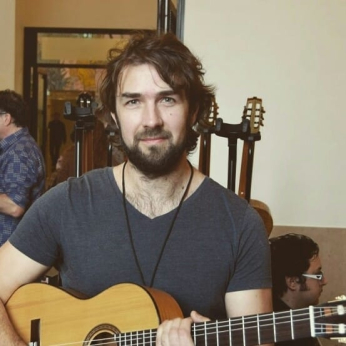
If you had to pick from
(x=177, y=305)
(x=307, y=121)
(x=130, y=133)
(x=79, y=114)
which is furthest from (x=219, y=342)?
(x=307, y=121)

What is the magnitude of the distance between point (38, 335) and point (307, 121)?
2.49 metres

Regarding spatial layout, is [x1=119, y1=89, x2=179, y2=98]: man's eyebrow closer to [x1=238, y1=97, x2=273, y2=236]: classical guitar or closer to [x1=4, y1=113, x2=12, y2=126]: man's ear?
[x1=238, y1=97, x2=273, y2=236]: classical guitar

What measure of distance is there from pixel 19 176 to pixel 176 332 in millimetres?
2231

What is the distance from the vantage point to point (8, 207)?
371 centimetres

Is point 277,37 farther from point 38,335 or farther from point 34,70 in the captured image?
point 34,70

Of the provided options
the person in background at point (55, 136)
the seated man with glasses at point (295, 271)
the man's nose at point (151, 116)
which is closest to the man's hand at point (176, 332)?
the man's nose at point (151, 116)

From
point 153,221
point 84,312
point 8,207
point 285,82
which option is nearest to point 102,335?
point 84,312

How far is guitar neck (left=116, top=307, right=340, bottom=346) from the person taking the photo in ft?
4.67

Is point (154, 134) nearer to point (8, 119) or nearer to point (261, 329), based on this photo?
point (261, 329)

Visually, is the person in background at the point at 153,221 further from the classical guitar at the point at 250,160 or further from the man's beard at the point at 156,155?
the classical guitar at the point at 250,160

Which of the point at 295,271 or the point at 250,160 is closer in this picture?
the point at 295,271

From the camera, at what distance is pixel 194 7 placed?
420 cm

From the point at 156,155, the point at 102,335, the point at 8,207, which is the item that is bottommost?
the point at 8,207

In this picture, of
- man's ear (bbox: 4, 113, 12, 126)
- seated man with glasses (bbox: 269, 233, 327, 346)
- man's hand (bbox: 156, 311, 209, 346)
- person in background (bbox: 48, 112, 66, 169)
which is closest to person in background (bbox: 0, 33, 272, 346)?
man's hand (bbox: 156, 311, 209, 346)
